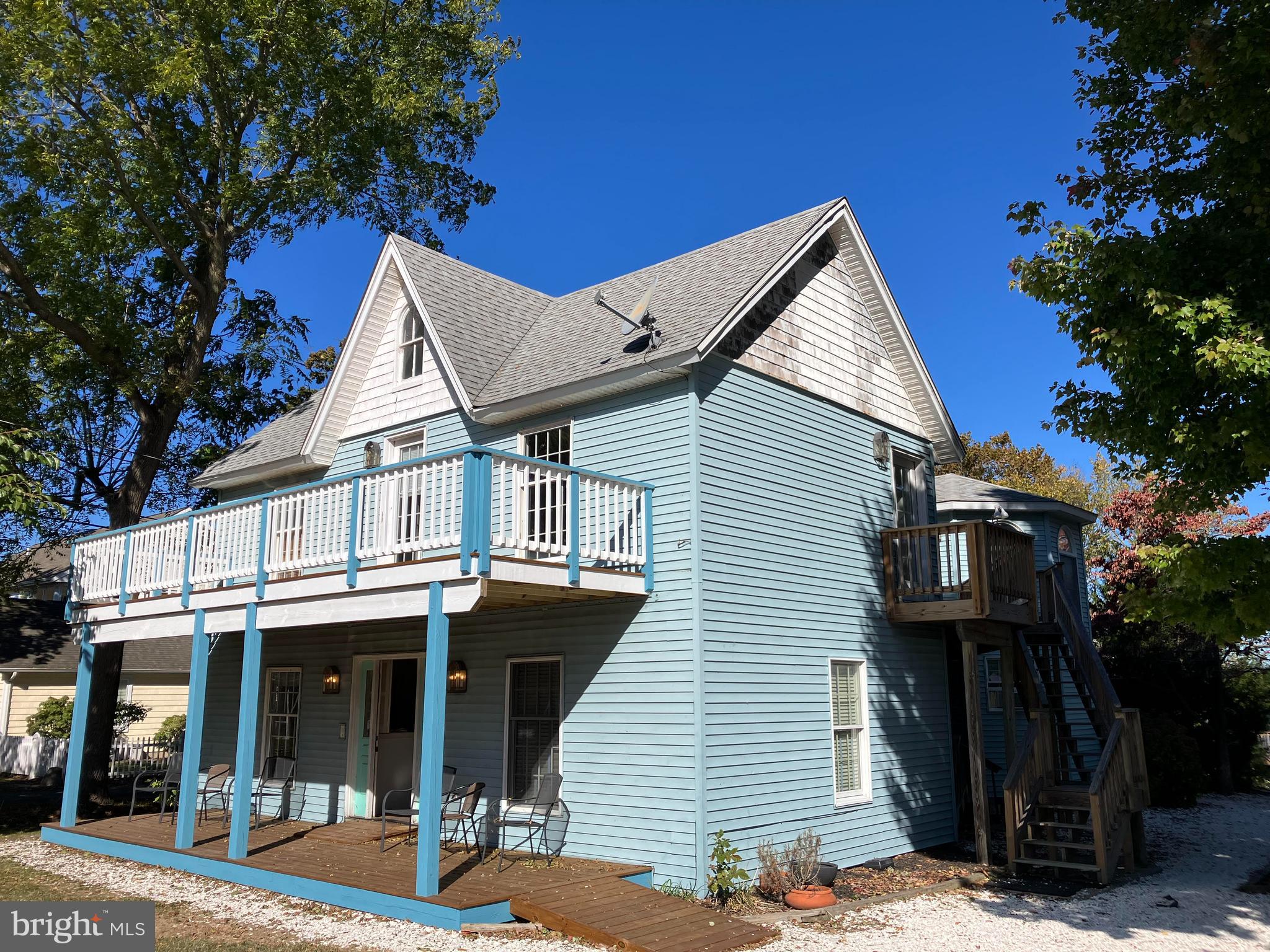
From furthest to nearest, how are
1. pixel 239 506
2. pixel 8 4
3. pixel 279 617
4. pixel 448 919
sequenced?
pixel 8 4
pixel 239 506
pixel 279 617
pixel 448 919

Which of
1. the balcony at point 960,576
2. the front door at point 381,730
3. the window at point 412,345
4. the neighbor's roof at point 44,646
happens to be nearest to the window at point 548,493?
the window at point 412,345

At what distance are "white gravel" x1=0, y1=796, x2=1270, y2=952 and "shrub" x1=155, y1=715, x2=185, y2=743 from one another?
1551cm

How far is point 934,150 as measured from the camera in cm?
1634

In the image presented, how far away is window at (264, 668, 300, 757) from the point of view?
15.8 m

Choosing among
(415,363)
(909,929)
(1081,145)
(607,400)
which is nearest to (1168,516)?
(1081,145)

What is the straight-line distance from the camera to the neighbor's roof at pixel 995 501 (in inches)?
790

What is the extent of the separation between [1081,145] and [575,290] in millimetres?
8699

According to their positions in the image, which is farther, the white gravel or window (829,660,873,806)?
window (829,660,873,806)

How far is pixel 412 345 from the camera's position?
1510 cm

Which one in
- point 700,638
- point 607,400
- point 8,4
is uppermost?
point 8,4

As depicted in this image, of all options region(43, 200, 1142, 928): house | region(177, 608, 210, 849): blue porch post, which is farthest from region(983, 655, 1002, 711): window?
region(177, 608, 210, 849): blue porch post

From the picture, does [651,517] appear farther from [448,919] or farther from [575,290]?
[575,290]

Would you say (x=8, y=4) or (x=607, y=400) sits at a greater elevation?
(x=8, y=4)

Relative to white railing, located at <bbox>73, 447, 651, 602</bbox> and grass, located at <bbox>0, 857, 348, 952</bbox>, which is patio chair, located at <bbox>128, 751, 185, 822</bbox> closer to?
grass, located at <bbox>0, 857, 348, 952</bbox>
